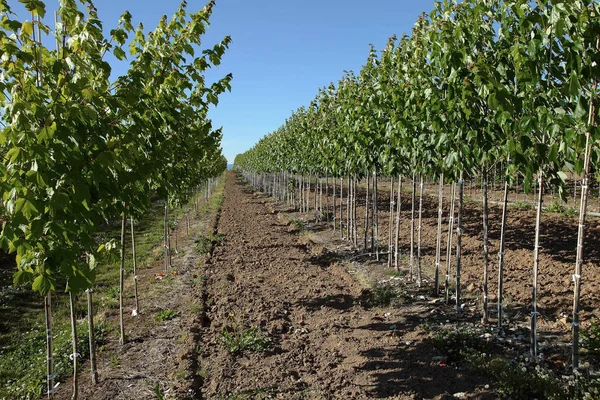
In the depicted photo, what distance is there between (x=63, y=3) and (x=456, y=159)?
15.0 ft

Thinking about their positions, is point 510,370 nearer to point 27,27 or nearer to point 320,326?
point 320,326

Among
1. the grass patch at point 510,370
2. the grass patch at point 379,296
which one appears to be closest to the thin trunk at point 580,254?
the grass patch at point 510,370

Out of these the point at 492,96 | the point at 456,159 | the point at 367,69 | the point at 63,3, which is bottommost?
the point at 456,159

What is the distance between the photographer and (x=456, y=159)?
5188 mm

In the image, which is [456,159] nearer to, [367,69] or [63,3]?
[63,3]

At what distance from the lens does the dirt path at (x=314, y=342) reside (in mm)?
4797

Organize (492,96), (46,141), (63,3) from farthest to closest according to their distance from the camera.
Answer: (492,96) < (63,3) < (46,141)

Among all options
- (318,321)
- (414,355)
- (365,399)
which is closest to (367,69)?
(318,321)

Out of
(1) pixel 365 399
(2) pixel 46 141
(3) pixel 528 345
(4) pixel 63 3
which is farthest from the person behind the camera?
(3) pixel 528 345

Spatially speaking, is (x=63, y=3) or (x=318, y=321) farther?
(x=318, y=321)

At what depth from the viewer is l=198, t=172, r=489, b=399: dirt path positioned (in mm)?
4797

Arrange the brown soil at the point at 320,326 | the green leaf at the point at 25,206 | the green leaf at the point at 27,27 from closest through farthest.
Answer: the green leaf at the point at 25,206 < the green leaf at the point at 27,27 < the brown soil at the point at 320,326

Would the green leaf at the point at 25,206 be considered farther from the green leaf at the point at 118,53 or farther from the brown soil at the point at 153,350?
the brown soil at the point at 153,350

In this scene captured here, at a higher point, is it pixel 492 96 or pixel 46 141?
pixel 492 96
